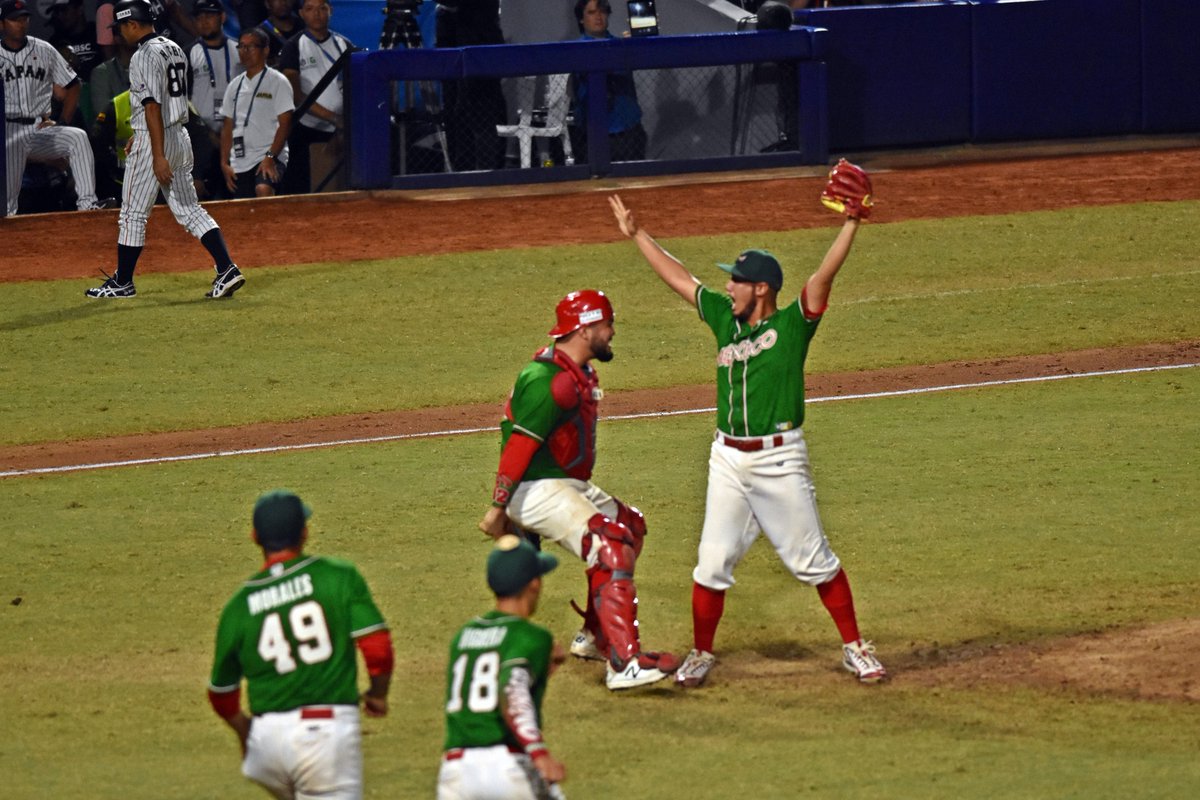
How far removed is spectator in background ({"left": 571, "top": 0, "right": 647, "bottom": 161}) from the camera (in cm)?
1988

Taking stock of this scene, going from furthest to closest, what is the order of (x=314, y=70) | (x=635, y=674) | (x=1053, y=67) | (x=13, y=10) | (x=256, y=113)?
(x=1053, y=67)
(x=314, y=70)
(x=256, y=113)
(x=13, y=10)
(x=635, y=674)

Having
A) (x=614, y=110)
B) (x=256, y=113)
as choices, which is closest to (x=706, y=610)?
(x=256, y=113)

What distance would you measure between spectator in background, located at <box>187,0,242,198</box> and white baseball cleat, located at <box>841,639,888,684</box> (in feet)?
42.7

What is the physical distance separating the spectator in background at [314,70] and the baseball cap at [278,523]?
14409mm

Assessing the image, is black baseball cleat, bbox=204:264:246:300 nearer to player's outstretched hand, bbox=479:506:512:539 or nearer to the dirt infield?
the dirt infield

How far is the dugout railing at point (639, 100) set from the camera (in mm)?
19203

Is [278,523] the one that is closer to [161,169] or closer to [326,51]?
[161,169]

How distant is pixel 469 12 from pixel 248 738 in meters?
15.5

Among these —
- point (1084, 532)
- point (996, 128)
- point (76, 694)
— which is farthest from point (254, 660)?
point (996, 128)

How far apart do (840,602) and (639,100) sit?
13178 millimetres

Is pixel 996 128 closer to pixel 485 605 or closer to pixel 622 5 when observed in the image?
pixel 622 5

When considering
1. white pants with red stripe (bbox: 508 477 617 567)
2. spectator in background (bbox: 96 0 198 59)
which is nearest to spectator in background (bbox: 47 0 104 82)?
spectator in background (bbox: 96 0 198 59)

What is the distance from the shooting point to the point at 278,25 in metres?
20.4

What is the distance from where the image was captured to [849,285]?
16766mm
